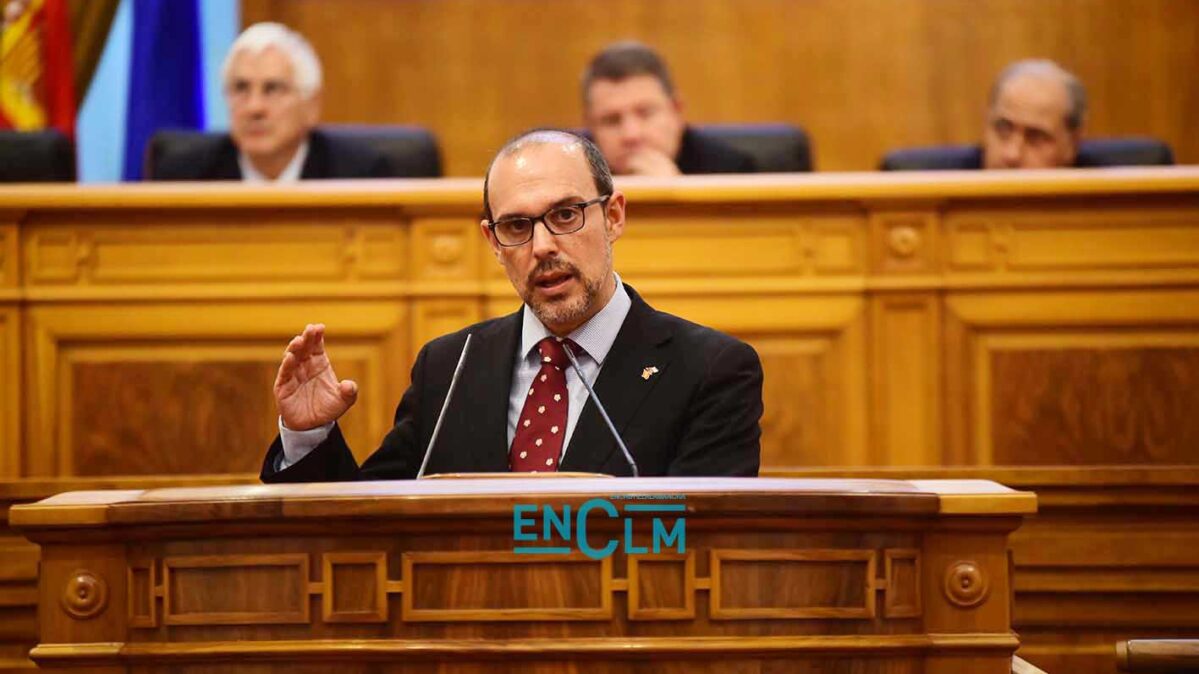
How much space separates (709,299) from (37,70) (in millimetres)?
2959

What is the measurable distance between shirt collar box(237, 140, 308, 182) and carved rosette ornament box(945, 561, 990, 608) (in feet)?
10.2

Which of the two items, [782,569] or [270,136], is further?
[270,136]

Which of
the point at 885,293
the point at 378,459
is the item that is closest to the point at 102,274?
the point at 378,459

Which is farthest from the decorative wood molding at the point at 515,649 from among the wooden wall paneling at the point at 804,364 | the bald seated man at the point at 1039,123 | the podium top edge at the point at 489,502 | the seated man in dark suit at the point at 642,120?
the bald seated man at the point at 1039,123

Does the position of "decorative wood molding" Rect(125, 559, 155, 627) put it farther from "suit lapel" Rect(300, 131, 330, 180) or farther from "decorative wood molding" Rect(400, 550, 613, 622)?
"suit lapel" Rect(300, 131, 330, 180)

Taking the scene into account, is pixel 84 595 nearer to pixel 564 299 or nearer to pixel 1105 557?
pixel 564 299

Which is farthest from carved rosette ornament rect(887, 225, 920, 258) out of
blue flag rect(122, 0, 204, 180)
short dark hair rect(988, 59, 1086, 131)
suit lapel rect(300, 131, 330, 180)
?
blue flag rect(122, 0, 204, 180)

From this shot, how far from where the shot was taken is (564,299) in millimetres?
2285

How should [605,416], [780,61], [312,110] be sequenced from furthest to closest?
[780,61] → [312,110] → [605,416]

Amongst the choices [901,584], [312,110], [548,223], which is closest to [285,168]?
[312,110]

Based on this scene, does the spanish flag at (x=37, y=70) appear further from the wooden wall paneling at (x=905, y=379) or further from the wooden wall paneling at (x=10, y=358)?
the wooden wall paneling at (x=905, y=379)

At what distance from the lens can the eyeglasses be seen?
2283 millimetres

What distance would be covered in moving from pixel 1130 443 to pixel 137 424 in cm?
228

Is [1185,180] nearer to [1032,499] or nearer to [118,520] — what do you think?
[1032,499]
